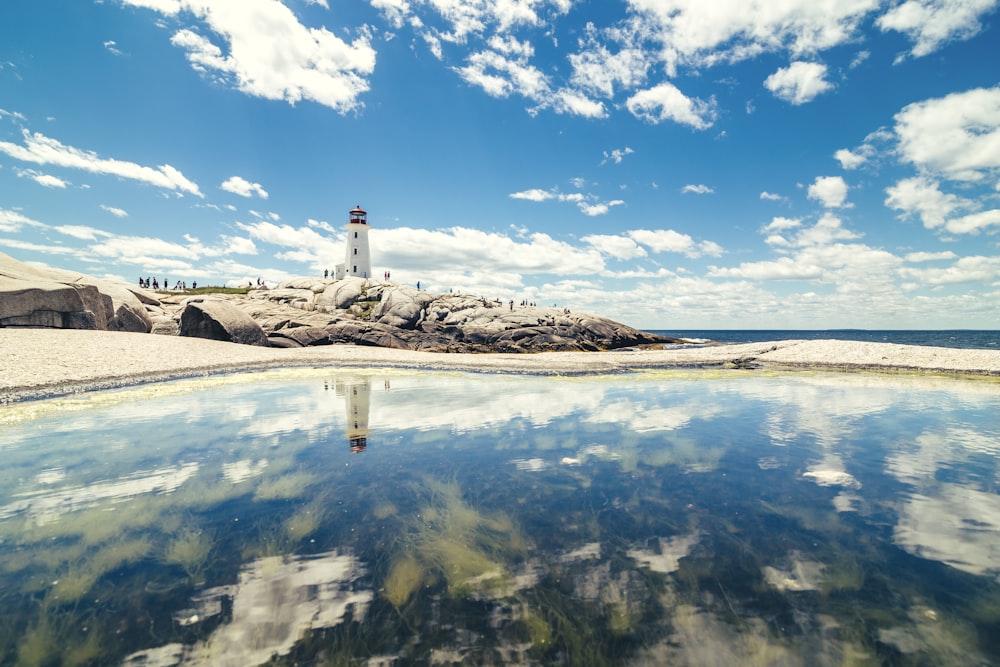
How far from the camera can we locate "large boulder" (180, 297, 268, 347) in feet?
124

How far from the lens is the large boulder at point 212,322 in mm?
37938

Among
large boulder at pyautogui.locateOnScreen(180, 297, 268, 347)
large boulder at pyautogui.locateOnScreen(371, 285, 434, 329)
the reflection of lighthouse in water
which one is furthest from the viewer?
large boulder at pyautogui.locateOnScreen(371, 285, 434, 329)

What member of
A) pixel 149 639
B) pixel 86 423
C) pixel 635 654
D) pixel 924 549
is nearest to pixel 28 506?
pixel 149 639

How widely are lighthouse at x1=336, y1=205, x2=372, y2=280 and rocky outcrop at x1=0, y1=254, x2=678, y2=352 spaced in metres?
13.7

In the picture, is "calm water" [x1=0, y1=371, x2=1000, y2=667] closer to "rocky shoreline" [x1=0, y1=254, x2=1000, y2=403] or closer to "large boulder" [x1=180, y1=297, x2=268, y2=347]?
"rocky shoreline" [x1=0, y1=254, x2=1000, y2=403]

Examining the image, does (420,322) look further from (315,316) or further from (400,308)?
(315,316)

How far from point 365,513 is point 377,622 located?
10.2 feet

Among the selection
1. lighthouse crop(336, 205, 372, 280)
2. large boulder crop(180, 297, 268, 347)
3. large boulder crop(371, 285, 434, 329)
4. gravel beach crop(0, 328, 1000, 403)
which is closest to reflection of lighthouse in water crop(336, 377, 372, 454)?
gravel beach crop(0, 328, 1000, 403)

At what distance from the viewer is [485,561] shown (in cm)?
646

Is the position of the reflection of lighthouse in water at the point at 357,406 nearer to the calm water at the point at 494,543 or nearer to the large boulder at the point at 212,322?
the calm water at the point at 494,543

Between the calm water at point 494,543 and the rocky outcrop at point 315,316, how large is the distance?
20.1m

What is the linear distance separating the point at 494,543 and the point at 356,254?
89090 mm

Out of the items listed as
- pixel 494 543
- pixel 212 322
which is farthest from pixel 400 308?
pixel 494 543

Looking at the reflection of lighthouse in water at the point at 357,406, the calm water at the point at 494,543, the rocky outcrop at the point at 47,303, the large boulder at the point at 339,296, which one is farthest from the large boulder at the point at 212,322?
the calm water at the point at 494,543
